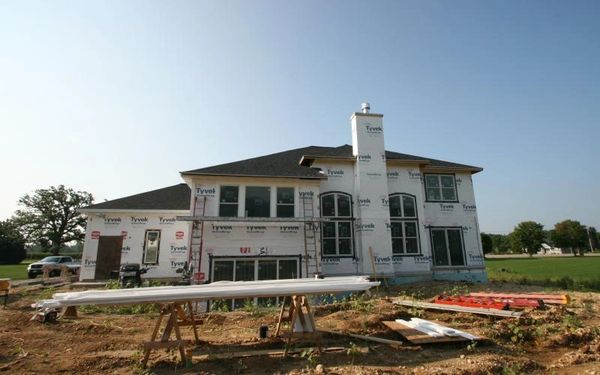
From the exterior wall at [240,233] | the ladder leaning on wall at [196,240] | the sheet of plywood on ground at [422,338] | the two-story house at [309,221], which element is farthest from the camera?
the two-story house at [309,221]

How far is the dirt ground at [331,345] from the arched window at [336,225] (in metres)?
6.36

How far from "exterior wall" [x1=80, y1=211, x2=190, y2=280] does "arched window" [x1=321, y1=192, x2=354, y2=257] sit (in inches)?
284

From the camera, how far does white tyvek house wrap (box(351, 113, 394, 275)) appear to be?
15289mm

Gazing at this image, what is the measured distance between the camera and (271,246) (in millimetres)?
14102

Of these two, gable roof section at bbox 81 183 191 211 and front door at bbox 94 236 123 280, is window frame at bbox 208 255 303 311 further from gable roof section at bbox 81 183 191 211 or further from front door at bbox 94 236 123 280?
front door at bbox 94 236 123 280

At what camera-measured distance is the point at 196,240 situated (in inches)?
533

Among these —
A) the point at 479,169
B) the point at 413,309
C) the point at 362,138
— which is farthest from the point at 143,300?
the point at 479,169

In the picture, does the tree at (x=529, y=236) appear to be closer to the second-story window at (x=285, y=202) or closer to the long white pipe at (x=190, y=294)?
the second-story window at (x=285, y=202)

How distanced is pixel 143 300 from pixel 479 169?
59.6ft

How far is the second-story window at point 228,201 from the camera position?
1426cm

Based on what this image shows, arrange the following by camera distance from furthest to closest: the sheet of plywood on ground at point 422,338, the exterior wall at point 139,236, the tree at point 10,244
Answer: the tree at point 10,244 < the exterior wall at point 139,236 < the sheet of plywood on ground at point 422,338

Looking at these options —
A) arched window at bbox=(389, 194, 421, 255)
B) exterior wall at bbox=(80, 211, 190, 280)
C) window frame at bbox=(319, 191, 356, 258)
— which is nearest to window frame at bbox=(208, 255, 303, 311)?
window frame at bbox=(319, 191, 356, 258)

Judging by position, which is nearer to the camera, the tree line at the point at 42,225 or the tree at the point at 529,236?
the tree line at the point at 42,225

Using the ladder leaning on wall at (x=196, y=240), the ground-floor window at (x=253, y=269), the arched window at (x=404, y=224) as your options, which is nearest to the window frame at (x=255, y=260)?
the ground-floor window at (x=253, y=269)
